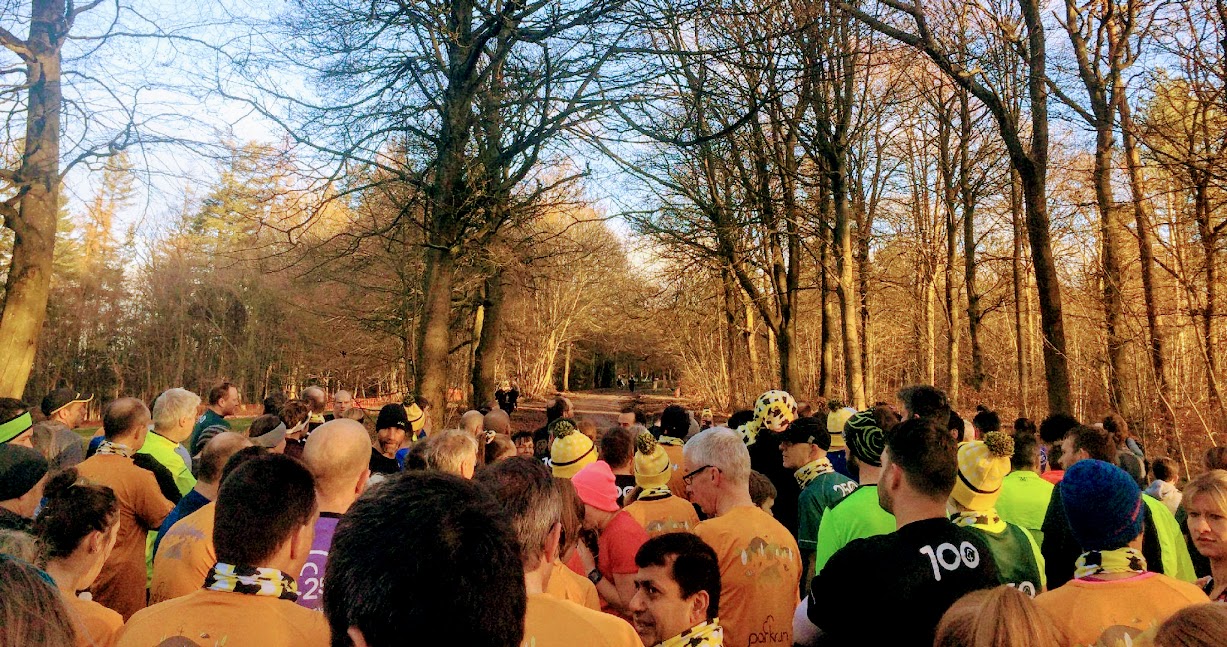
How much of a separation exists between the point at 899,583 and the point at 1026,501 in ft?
7.98

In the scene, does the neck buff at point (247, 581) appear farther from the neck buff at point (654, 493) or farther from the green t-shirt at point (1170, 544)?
the green t-shirt at point (1170, 544)

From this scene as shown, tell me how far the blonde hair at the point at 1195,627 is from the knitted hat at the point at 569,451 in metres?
3.36

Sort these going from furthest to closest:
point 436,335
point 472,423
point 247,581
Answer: point 436,335 → point 472,423 → point 247,581

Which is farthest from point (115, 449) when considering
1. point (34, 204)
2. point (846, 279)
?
point (846, 279)

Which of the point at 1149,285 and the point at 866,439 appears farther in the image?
the point at 1149,285

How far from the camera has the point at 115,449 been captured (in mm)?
4625

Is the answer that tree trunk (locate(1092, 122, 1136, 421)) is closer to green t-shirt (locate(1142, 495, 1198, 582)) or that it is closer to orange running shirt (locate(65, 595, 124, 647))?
green t-shirt (locate(1142, 495, 1198, 582))

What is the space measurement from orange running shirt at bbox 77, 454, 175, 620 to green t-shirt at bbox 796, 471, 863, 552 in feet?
12.4

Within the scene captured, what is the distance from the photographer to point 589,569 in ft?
12.3

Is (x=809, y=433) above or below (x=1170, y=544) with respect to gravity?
above

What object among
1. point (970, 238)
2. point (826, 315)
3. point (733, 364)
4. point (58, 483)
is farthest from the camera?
point (733, 364)

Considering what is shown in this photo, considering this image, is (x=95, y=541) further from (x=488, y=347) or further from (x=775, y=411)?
(x=488, y=347)

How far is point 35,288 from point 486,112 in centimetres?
615

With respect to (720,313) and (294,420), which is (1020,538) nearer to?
(294,420)
